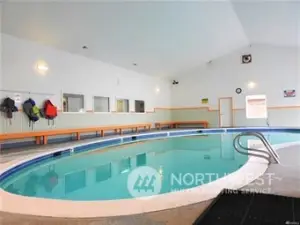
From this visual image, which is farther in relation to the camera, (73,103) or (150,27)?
(73,103)

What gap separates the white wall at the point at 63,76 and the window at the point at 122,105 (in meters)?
0.20

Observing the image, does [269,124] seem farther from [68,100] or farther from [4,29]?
[4,29]

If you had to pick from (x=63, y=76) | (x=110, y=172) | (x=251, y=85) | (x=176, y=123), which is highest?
(x=251, y=85)

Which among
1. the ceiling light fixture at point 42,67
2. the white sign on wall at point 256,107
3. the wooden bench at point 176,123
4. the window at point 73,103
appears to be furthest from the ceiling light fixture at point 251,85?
the ceiling light fixture at point 42,67

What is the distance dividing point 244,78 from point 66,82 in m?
8.86

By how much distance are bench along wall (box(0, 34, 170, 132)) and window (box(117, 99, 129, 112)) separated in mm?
187

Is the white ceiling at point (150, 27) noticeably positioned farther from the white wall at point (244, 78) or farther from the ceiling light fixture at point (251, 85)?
the ceiling light fixture at point (251, 85)

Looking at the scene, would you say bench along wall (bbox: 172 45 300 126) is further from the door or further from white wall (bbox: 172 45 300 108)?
the door

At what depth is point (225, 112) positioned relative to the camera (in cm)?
1365

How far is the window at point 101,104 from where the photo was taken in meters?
9.51

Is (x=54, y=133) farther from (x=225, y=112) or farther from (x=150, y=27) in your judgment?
(x=225, y=112)

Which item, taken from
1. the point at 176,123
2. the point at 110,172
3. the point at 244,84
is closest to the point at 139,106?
the point at 176,123

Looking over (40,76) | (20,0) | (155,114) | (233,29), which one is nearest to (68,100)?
(40,76)

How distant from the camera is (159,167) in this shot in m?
5.04
